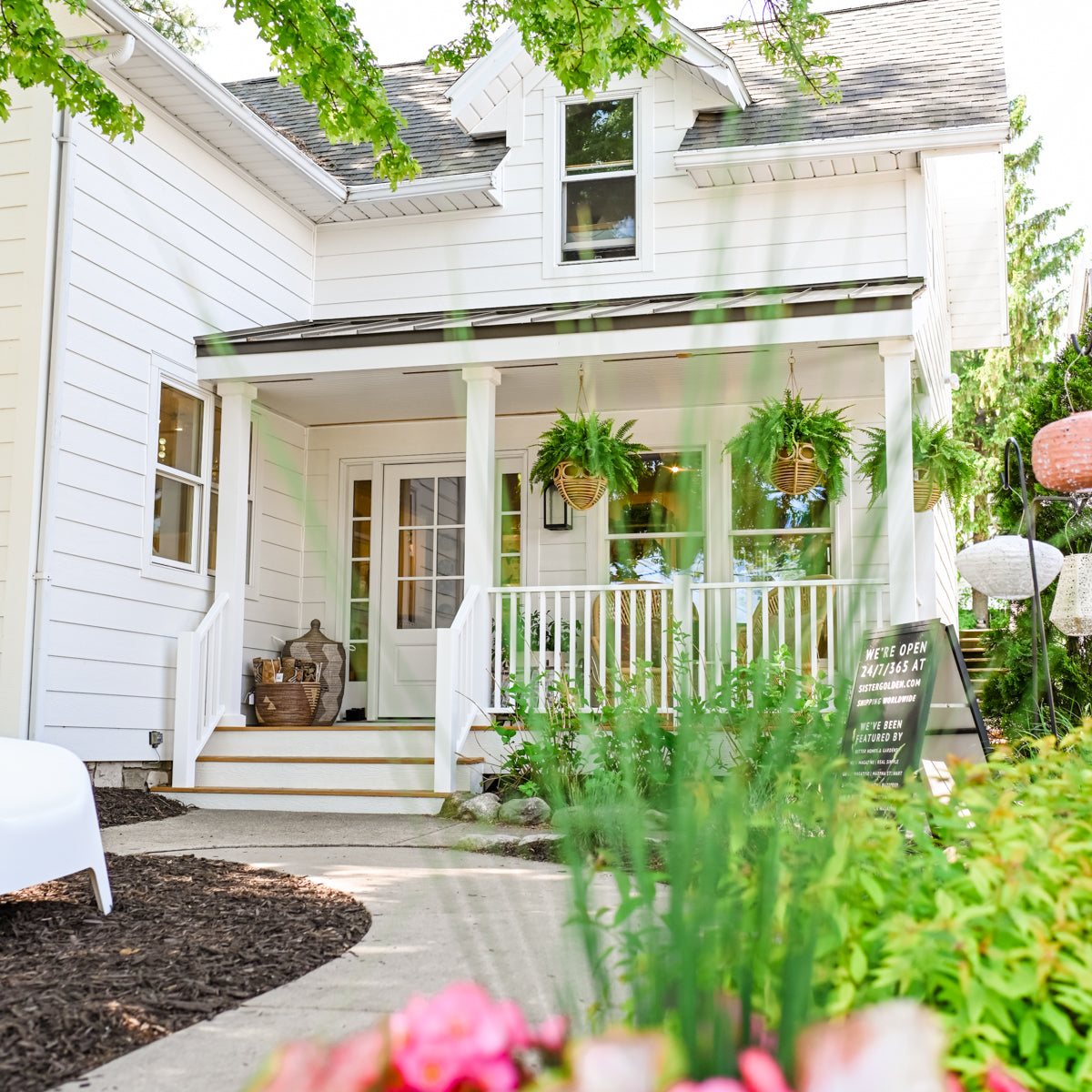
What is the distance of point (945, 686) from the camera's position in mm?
4609

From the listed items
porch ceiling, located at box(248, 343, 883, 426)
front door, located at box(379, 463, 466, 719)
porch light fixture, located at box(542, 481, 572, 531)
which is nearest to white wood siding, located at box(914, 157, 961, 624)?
porch ceiling, located at box(248, 343, 883, 426)

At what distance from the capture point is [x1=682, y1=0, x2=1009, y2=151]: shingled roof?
7172mm

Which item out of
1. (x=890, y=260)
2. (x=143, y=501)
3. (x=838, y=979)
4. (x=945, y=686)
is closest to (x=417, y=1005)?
(x=838, y=979)

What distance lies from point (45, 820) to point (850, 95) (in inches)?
272

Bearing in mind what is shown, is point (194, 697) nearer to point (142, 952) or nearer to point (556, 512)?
point (556, 512)

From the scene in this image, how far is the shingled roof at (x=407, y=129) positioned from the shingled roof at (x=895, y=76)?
1.60 meters

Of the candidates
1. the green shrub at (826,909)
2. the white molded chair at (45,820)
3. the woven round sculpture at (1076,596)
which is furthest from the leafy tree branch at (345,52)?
the green shrub at (826,909)

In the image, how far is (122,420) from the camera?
20.2 feet

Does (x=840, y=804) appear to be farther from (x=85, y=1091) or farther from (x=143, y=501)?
(x=143, y=501)

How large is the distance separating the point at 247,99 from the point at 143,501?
4.60m

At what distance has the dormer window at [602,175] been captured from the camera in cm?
784

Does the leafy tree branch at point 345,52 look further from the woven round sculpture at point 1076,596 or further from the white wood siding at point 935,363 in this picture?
the woven round sculpture at point 1076,596

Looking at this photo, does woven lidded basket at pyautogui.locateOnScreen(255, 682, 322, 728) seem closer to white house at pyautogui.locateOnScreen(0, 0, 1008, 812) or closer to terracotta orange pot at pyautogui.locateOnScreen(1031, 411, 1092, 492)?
white house at pyautogui.locateOnScreen(0, 0, 1008, 812)

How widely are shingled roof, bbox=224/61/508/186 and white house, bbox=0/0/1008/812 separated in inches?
1.6
